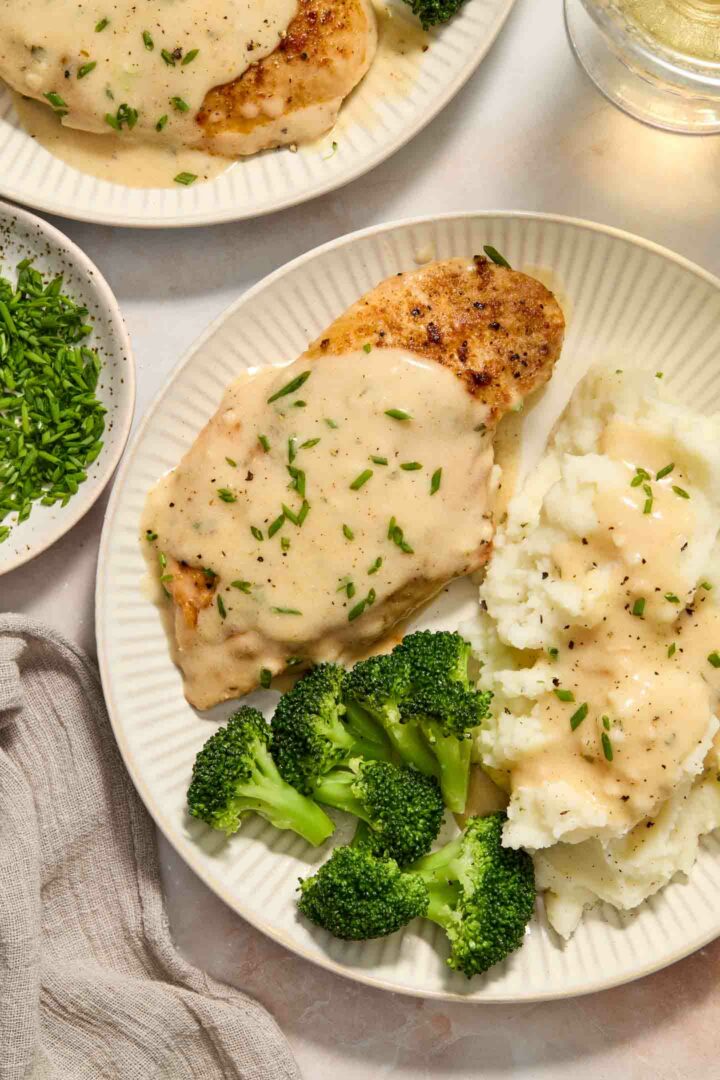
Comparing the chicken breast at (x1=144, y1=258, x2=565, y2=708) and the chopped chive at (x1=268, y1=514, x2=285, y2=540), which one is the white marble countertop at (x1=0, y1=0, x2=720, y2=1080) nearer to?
the chicken breast at (x1=144, y1=258, x2=565, y2=708)

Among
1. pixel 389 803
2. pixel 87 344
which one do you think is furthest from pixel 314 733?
pixel 87 344

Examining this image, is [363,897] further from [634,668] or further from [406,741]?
[634,668]

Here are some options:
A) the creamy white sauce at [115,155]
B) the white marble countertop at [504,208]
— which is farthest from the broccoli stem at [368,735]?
the creamy white sauce at [115,155]

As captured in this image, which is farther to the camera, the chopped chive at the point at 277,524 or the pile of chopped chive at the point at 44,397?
the pile of chopped chive at the point at 44,397

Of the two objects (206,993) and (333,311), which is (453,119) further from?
(206,993)

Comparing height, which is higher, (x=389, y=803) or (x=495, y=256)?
(x=495, y=256)

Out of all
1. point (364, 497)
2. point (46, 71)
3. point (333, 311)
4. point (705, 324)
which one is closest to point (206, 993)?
point (364, 497)

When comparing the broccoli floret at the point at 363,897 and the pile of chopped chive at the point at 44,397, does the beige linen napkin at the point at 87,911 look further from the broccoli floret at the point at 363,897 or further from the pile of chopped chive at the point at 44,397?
the broccoli floret at the point at 363,897
